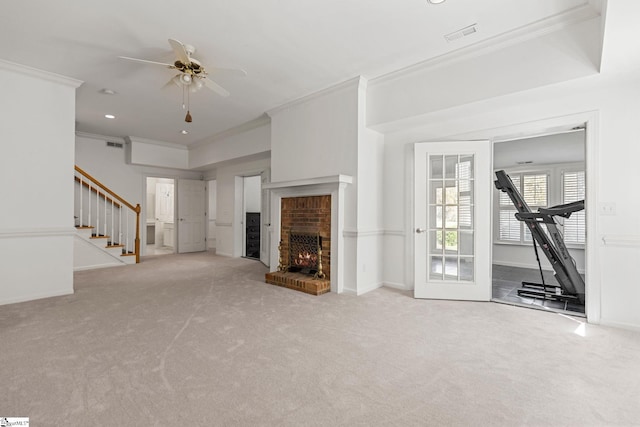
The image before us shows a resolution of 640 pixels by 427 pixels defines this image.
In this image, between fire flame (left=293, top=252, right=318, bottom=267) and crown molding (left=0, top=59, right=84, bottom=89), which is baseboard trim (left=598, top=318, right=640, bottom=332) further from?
crown molding (left=0, top=59, right=84, bottom=89)

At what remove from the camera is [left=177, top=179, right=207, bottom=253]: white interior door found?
27.1 ft

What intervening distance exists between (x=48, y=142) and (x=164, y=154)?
3868mm

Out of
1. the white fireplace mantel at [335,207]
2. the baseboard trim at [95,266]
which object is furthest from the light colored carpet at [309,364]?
the baseboard trim at [95,266]

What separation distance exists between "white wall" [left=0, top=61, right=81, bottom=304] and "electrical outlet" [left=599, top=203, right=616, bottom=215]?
239 inches

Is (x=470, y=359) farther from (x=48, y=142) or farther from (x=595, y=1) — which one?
(x=48, y=142)

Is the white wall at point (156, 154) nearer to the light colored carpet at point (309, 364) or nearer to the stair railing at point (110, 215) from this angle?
the stair railing at point (110, 215)

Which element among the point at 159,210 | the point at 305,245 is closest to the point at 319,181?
the point at 305,245

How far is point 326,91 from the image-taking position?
4.31 m

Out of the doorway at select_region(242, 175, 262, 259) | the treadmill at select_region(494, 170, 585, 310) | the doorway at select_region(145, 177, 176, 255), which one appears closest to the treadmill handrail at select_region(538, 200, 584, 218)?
the treadmill at select_region(494, 170, 585, 310)

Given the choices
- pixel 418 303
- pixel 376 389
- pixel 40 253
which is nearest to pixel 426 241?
pixel 418 303

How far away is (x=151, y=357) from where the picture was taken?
87.3 inches

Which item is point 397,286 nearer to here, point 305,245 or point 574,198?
point 305,245

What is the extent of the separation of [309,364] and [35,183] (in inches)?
159

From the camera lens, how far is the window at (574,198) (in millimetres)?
5727
